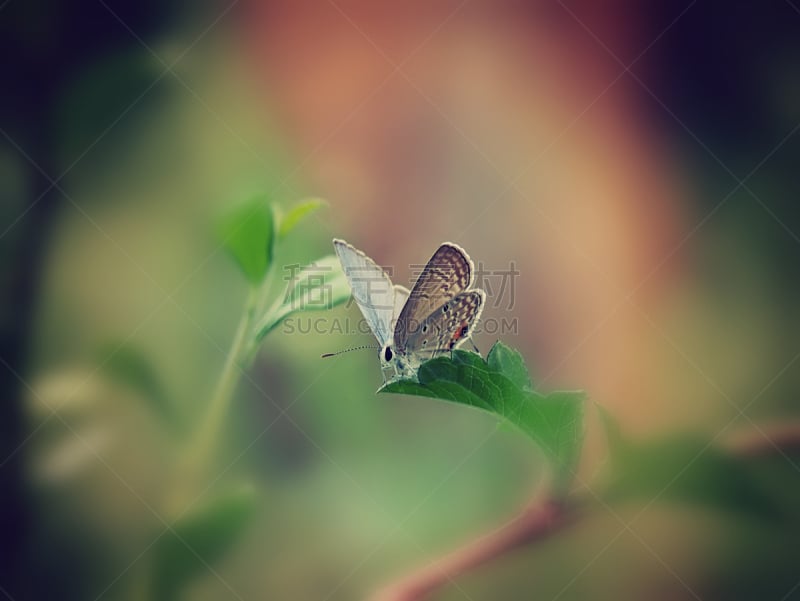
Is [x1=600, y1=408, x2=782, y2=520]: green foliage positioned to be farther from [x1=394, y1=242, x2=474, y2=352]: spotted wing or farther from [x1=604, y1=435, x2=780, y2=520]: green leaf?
[x1=394, y1=242, x2=474, y2=352]: spotted wing

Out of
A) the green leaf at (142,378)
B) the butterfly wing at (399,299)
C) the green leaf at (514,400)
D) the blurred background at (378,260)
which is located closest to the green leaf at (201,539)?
the blurred background at (378,260)

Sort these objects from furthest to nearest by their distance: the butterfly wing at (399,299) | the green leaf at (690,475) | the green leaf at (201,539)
→ the butterfly wing at (399,299), the green leaf at (201,539), the green leaf at (690,475)

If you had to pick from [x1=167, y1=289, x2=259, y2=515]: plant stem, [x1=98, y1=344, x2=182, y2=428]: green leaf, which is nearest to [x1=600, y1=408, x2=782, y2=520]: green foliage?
[x1=167, y1=289, x2=259, y2=515]: plant stem

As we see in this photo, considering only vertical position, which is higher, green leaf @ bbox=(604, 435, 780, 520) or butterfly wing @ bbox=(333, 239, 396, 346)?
green leaf @ bbox=(604, 435, 780, 520)

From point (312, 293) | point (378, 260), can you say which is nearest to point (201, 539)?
point (312, 293)

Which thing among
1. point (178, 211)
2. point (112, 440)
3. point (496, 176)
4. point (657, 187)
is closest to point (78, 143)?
point (178, 211)

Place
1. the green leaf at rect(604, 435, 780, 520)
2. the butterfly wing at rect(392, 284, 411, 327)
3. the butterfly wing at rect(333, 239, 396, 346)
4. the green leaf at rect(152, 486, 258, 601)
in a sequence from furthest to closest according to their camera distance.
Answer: the butterfly wing at rect(392, 284, 411, 327) < the butterfly wing at rect(333, 239, 396, 346) < the green leaf at rect(152, 486, 258, 601) < the green leaf at rect(604, 435, 780, 520)

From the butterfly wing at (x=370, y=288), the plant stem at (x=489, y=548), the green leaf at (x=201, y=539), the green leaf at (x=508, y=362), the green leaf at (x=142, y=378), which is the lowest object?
the green leaf at (x=201, y=539)

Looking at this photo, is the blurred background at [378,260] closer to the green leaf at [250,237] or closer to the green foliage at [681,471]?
the green foliage at [681,471]
